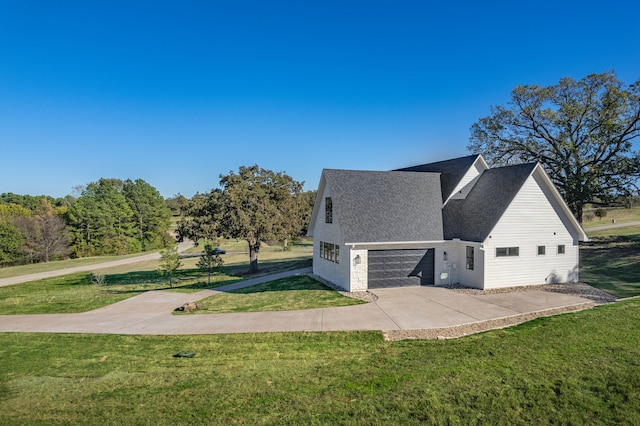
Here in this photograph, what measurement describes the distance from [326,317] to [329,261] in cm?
738

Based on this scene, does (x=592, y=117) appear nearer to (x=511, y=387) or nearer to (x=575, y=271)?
(x=575, y=271)

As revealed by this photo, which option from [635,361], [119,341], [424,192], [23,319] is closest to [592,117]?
[424,192]

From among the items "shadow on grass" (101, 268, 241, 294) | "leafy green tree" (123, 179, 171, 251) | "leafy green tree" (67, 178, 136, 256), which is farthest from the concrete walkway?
"leafy green tree" (123, 179, 171, 251)

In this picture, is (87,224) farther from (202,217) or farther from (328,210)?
(328,210)

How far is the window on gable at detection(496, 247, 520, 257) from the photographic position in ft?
56.1

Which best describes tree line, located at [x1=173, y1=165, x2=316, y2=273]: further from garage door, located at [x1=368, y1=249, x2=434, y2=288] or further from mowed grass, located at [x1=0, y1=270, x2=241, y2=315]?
garage door, located at [x1=368, y1=249, x2=434, y2=288]

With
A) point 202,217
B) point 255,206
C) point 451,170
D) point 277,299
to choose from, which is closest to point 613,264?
point 451,170

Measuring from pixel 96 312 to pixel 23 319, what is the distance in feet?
8.29

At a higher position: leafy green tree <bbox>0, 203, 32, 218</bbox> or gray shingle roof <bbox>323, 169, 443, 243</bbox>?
leafy green tree <bbox>0, 203, 32, 218</bbox>

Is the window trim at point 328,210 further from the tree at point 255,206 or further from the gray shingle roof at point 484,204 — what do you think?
the tree at point 255,206

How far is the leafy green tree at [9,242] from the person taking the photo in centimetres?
4684

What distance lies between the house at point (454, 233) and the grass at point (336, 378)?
6371 mm

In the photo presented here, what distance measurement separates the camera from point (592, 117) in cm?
2788

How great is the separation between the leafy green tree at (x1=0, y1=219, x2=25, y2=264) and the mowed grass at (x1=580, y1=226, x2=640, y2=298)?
63.5 m
